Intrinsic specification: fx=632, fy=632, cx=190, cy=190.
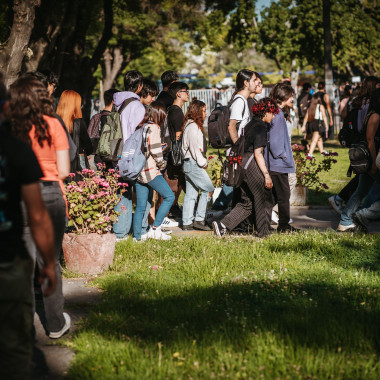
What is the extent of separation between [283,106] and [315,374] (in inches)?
199

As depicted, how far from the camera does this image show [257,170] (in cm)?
787

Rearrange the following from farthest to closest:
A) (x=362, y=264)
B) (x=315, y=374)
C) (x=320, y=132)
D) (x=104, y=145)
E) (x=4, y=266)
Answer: (x=320, y=132), (x=104, y=145), (x=362, y=264), (x=315, y=374), (x=4, y=266)

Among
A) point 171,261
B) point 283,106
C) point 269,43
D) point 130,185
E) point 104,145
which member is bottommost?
point 171,261

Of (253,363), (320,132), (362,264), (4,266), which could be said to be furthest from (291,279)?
(320,132)

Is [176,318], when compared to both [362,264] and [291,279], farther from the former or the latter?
[362,264]

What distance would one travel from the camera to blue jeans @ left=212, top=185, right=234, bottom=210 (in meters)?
10.5

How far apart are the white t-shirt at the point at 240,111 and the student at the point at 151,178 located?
1.05 metres

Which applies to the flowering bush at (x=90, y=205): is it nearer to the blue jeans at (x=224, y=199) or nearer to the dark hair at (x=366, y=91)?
the dark hair at (x=366, y=91)

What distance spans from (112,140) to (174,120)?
1776 millimetres

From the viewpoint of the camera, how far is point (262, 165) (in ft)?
25.5

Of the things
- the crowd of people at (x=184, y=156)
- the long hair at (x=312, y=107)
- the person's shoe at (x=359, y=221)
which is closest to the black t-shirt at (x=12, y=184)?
the crowd of people at (x=184, y=156)

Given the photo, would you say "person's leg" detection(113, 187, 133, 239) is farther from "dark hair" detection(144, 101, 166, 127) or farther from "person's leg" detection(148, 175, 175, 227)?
"dark hair" detection(144, 101, 166, 127)

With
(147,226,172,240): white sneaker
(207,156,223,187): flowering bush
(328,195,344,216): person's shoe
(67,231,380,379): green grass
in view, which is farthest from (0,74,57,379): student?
(207,156,223,187): flowering bush

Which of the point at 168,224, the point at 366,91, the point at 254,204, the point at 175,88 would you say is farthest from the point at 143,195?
the point at 366,91
